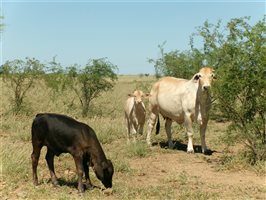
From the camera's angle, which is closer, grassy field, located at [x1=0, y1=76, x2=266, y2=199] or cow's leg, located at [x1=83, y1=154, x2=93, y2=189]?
grassy field, located at [x1=0, y1=76, x2=266, y2=199]

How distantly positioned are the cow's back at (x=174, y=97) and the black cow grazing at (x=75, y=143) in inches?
179

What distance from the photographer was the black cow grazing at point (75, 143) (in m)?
6.78

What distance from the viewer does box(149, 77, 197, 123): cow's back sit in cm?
1094

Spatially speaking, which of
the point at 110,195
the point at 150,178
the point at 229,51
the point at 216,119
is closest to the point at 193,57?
the point at 216,119

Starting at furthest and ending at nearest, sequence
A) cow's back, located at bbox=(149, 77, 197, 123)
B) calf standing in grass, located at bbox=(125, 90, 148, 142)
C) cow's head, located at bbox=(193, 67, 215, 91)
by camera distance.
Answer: calf standing in grass, located at bbox=(125, 90, 148, 142)
cow's back, located at bbox=(149, 77, 197, 123)
cow's head, located at bbox=(193, 67, 215, 91)

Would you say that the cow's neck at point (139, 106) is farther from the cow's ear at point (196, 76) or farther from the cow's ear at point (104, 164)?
the cow's ear at point (104, 164)

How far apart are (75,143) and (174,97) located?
203 inches

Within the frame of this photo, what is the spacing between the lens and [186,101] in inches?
432

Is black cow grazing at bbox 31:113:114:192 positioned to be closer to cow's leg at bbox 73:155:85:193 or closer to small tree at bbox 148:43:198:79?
cow's leg at bbox 73:155:85:193

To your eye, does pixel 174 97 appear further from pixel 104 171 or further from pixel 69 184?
pixel 104 171

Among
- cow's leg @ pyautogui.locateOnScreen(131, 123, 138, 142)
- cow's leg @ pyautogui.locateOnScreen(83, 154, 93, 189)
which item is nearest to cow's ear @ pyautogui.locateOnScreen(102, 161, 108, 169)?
cow's leg @ pyautogui.locateOnScreen(83, 154, 93, 189)

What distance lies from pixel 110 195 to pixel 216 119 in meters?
10.4

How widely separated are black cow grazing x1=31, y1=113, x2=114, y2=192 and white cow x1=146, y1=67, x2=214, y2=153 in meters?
4.02

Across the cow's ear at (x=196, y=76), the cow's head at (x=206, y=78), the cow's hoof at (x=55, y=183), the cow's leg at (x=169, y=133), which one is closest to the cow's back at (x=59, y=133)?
the cow's hoof at (x=55, y=183)
